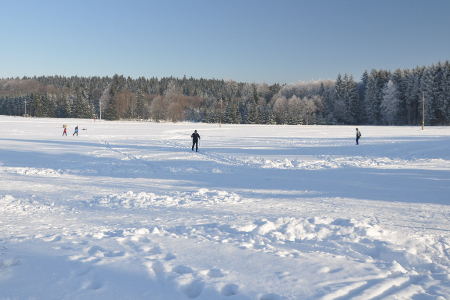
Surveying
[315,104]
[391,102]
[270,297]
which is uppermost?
[315,104]

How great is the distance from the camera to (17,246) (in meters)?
5.18

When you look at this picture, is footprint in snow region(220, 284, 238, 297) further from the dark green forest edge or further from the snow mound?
the dark green forest edge

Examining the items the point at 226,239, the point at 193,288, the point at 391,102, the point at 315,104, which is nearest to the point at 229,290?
the point at 193,288

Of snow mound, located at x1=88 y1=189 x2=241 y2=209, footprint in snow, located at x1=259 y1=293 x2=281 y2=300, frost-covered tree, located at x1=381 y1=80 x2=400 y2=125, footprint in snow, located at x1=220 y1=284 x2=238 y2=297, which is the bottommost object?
footprint in snow, located at x1=259 y1=293 x2=281 y2=300

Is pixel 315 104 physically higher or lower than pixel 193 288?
higher

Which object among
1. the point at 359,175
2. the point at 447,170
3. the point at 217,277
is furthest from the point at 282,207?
the point at 447,170

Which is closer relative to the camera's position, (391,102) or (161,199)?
(161,199)

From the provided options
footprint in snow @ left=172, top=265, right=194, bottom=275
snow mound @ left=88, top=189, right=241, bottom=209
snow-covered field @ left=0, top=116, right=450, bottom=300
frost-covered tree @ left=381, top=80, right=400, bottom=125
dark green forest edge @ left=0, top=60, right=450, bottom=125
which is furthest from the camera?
frost-covered tree @ left=381, top=80, right=400, bottom=125

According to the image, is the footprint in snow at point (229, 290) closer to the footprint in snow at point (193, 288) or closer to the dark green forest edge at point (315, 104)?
the footprint in snow at point (193, 288)

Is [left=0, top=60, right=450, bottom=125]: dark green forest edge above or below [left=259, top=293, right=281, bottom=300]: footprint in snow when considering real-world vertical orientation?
above

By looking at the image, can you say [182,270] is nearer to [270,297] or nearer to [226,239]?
[270,297]

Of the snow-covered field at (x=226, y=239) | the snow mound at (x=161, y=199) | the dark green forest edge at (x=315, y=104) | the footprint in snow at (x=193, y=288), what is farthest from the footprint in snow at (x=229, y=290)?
the dark green forest edge at (x=315, y=104)

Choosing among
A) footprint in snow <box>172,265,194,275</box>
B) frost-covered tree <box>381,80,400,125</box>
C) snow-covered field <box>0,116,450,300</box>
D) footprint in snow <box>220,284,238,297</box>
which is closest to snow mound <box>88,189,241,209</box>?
snow-covered field <box>0,116,450,300</box>

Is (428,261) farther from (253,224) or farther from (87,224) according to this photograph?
(87,224)
